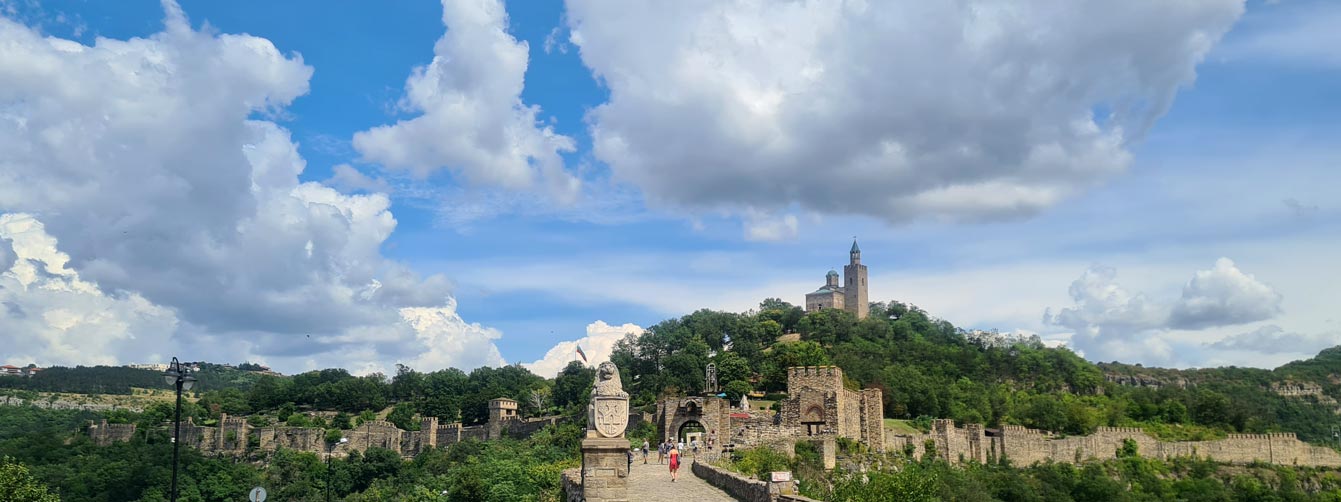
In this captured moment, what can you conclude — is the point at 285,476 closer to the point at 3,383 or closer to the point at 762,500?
the point at 762,500

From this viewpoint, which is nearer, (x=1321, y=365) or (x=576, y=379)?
(x=576, y=379)

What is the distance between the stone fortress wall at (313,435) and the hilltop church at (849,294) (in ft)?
162

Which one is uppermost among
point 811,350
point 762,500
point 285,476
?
point 811,350

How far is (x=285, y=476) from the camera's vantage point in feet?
235

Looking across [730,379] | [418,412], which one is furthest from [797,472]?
[418,412]

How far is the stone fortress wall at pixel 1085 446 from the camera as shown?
1677 inches

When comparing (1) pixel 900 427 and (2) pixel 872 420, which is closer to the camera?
(2) pixel 872 420

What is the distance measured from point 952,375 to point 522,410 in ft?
132

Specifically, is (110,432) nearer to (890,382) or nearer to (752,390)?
(752,390)

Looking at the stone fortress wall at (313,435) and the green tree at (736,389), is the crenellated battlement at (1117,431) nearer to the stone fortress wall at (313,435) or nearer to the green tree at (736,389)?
the green tree at (736,389)

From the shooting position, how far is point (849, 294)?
121 m

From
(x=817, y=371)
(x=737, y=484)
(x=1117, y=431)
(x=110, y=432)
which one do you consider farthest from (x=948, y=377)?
(x=110, y=432)

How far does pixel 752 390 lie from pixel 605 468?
50750 mm

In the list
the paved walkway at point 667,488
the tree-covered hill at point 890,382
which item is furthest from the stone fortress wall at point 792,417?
the tree-covered hill at point 890,382
